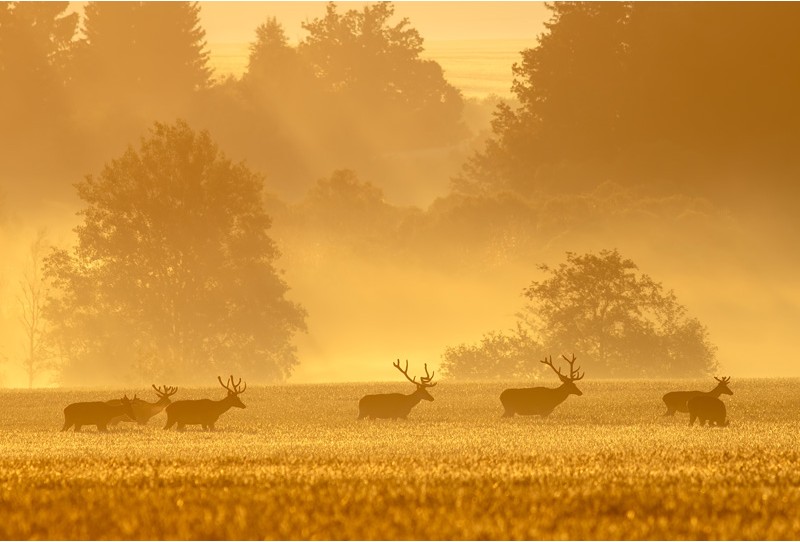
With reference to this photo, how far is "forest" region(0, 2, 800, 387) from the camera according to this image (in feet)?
227

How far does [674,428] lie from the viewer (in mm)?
32094

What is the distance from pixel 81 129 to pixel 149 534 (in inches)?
4788

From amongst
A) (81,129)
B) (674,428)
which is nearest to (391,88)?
(81,129)

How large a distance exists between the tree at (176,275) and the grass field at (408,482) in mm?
34671

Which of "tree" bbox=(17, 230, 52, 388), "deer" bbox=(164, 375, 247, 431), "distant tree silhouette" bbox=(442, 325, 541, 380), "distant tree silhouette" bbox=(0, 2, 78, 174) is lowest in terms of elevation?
"deer" bbox=(164, 375, 247, 431)

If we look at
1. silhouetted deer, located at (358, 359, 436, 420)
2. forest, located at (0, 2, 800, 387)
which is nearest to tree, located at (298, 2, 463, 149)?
forest, located at (0, 2, 800, 387)

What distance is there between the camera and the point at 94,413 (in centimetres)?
3356

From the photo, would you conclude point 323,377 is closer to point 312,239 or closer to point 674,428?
point 312,239

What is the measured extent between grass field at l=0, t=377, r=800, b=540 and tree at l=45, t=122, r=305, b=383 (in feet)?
114

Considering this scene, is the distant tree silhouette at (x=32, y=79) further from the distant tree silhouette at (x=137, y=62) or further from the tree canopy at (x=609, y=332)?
the tree canopy at (x=609, y=332)

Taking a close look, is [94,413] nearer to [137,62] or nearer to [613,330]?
[613,330]

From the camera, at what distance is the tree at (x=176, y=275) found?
69.1 metres

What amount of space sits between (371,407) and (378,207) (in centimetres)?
5653

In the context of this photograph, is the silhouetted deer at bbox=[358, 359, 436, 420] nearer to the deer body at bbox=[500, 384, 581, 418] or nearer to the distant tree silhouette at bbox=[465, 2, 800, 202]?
the deer body at bbox=[500, 384, 581, 418]
